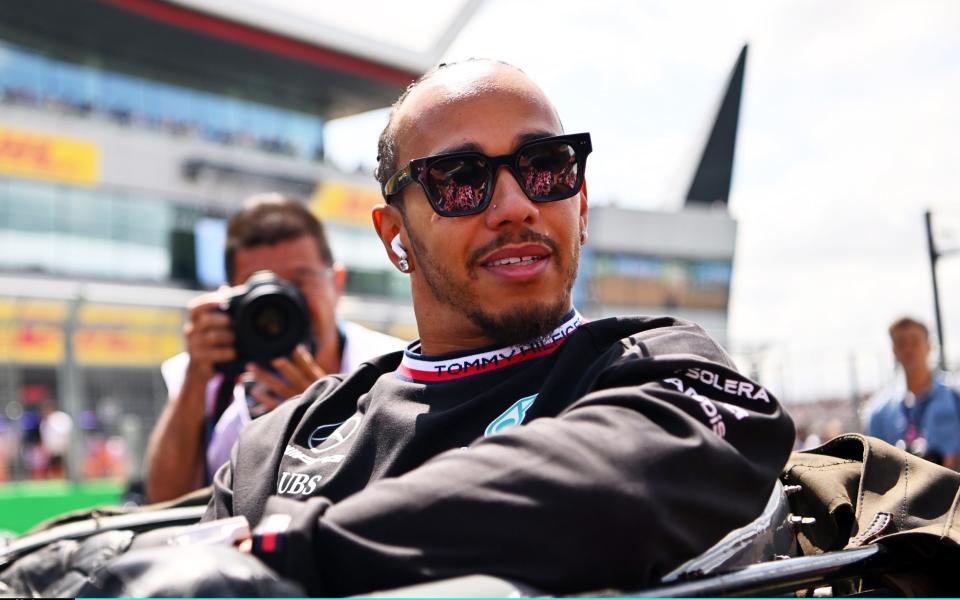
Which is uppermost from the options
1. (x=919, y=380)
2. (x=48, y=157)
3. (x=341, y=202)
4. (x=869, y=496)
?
(x=48, y=157)

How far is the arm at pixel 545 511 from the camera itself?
1.09 metres

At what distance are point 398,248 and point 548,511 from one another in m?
1.02

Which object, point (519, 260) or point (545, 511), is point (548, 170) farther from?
point (545, 511)

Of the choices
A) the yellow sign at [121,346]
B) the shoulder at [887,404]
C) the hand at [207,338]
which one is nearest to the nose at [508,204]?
the hand at [207,338]

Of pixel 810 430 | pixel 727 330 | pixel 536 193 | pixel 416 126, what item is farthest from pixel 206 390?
pixel 727 330

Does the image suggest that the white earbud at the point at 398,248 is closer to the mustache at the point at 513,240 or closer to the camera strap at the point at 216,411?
the mustache at the point at 513,240

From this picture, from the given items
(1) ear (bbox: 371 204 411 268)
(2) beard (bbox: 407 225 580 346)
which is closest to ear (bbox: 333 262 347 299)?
(1) ear (bbox: 371 204 411 268)

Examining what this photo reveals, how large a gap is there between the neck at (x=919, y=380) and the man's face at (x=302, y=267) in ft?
13.8

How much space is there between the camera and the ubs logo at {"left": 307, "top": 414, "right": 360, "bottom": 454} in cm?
176

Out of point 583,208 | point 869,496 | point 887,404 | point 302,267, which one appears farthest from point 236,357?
point 887,404

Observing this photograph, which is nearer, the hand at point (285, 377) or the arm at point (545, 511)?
the arm at point (545, 511)

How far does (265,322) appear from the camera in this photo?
113 inches

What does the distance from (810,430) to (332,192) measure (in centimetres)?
1647

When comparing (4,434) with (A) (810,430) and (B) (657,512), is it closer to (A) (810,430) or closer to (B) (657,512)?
(B) (657,512)
